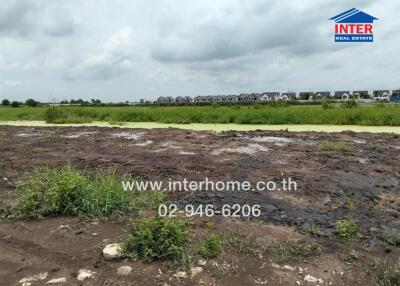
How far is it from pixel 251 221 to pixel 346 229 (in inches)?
32.9

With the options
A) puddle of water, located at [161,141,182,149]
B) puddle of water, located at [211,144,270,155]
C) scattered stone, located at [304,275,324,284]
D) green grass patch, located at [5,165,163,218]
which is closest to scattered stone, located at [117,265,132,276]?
green grass patch, located at [5,165,163,218]

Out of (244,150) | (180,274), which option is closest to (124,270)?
(180,274)

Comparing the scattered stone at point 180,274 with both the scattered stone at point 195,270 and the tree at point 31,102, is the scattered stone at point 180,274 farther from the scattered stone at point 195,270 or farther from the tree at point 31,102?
the tree at point 31,102

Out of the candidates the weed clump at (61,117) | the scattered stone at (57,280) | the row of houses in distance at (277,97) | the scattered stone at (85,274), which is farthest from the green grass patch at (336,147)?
the row of houses in distance at (277,97)

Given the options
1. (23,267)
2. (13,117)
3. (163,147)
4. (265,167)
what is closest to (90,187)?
(23,267)

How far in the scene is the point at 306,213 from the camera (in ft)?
12.3

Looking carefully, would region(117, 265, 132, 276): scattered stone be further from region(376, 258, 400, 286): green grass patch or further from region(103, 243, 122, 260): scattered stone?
region(376, 258, 400, 286): green grass patch

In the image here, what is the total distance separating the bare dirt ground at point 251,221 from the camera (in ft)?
8.52

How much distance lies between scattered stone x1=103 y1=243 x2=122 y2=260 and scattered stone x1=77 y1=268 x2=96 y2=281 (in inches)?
6.6

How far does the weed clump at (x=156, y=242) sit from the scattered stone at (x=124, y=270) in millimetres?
106

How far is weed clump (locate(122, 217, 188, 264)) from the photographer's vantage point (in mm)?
2695

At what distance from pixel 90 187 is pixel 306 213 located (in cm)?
217

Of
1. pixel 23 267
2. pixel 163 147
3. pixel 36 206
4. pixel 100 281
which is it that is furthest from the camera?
pixel 163 147

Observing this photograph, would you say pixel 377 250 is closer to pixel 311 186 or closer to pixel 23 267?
pixel 311 186
